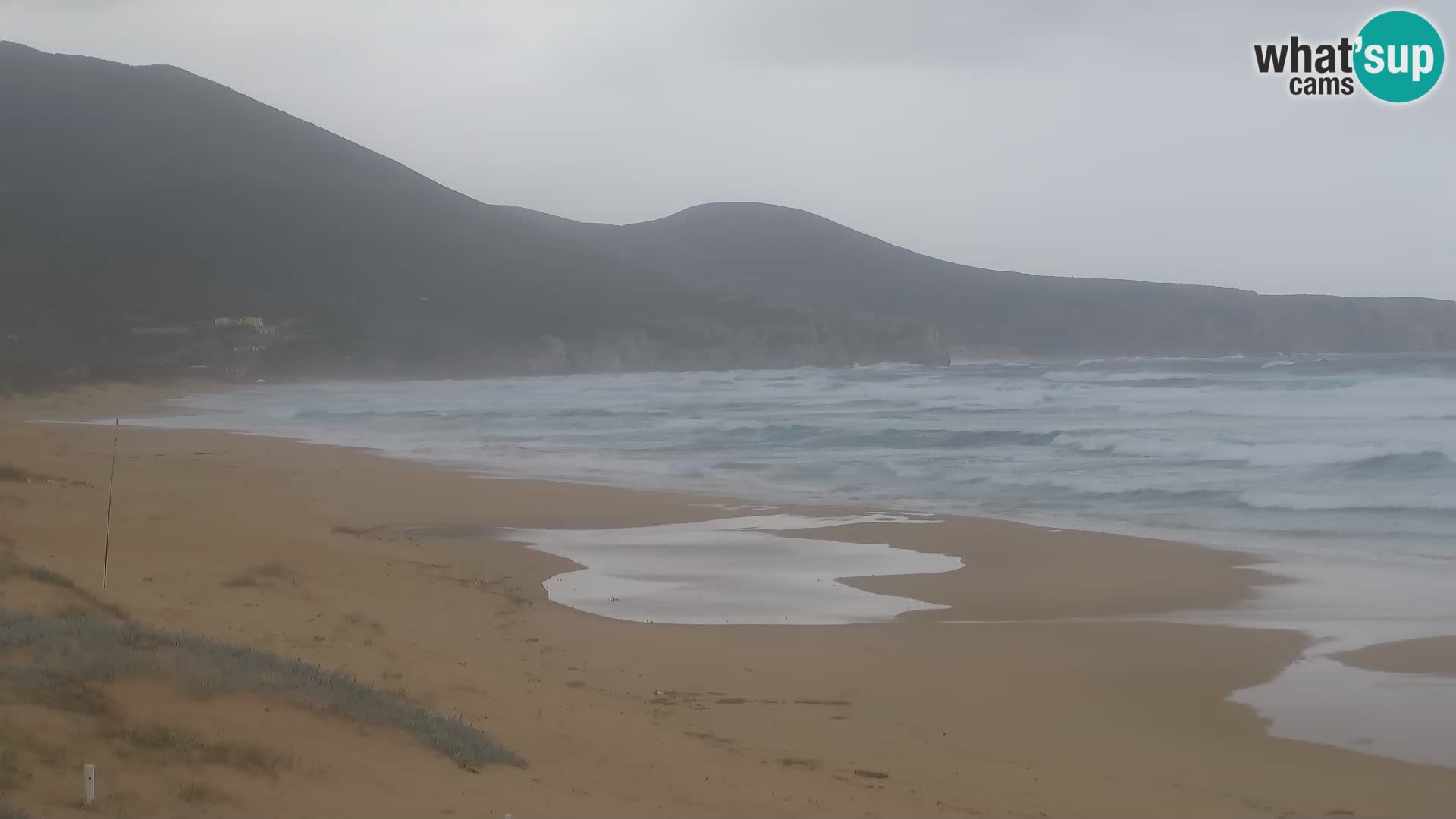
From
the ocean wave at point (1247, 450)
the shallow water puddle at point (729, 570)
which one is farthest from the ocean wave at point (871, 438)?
the shallow water puddle at point (729, 570)

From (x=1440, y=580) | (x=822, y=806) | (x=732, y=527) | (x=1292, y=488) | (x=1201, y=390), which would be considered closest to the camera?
(x=822, y=806)

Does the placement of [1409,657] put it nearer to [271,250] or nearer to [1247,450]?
[1247,450]

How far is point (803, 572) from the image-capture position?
11.1 metres

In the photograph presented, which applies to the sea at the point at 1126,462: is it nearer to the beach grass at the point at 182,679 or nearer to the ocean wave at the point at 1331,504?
the ocean wave at the point at 1331,504

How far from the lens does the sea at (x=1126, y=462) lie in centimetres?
868

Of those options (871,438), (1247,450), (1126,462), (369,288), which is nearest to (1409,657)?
(1126,462)

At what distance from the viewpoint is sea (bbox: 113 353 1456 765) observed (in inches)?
342

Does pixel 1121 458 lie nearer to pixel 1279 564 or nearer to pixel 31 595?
pixel 1279 564

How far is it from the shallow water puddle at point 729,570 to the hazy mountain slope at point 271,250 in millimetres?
57493

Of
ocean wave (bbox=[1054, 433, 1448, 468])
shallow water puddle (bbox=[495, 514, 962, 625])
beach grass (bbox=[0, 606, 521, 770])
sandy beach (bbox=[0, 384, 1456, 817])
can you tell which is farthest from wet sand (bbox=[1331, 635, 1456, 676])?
ocean wave (bbox=[1054, 433, 1448, 468])

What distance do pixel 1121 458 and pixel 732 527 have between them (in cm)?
970

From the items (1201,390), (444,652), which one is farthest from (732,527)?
(1201,390)

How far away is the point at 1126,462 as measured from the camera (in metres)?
20.4

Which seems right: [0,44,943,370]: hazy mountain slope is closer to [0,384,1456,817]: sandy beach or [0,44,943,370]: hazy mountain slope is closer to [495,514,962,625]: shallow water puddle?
[495,514,962,625]: shallow water puddle
